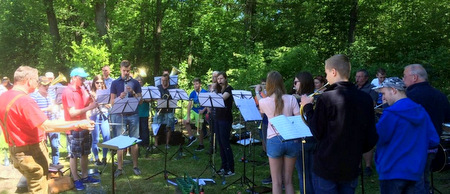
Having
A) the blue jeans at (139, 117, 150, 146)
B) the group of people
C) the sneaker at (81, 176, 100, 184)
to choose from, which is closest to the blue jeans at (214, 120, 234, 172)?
the group of people

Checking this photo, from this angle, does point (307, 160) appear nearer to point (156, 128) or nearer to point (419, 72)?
point (419, 72)

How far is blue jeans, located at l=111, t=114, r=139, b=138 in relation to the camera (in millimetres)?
6480

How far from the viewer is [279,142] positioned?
420 cm

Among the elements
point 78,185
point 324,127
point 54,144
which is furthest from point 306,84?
point 54,144

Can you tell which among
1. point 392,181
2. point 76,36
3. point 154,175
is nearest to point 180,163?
point 154,175

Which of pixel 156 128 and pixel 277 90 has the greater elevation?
pixel 277 90

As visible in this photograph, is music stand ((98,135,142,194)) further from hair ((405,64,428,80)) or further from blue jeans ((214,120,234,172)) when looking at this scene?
hair ((405,64,428,80))

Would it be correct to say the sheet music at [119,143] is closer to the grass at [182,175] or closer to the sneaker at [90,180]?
the grass at [182,175]

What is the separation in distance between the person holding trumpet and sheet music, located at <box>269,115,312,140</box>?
58 cm

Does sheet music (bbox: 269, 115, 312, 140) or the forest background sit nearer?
sheet music (bbox: 269, 115, 312, 140)

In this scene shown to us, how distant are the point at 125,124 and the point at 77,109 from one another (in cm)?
109

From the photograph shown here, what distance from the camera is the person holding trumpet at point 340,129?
2895 mm

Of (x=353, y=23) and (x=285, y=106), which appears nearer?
(x=285, y=106)

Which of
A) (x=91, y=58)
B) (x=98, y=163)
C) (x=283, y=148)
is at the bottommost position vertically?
(x=98, y=163)
